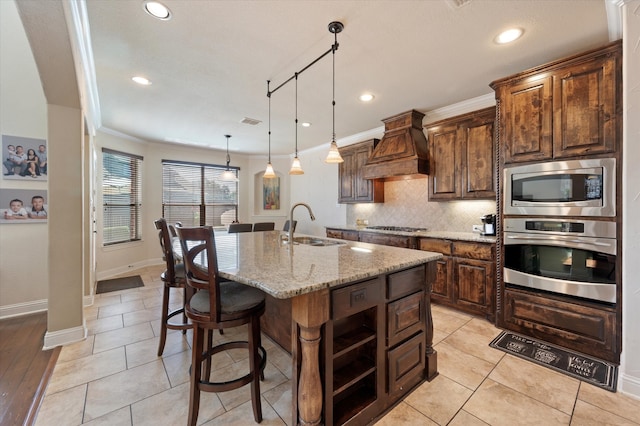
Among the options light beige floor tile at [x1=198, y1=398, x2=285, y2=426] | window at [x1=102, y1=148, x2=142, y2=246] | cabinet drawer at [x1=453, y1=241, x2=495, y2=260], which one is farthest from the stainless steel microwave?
window at [x1=102, y1=148, x2=142, y2=246]

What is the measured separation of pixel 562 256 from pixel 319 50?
2.85 meters

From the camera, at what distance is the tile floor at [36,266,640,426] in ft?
5.30

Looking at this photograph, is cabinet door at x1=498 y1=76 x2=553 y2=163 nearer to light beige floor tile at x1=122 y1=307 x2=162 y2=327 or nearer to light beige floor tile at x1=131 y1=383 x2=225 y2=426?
light beige floor tile at x1=131 y1=383 x2=225 y2=426

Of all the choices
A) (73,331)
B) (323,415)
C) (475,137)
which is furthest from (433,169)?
(73,331)

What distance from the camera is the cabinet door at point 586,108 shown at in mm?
2096

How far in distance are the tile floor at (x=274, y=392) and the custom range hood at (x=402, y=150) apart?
87.3 inches

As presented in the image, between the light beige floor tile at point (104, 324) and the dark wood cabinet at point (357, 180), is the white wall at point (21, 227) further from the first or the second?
the dark wood cabinet at point (357, 180)

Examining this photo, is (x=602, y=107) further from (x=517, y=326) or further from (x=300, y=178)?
(x=300, y=178)

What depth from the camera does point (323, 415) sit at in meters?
1.41

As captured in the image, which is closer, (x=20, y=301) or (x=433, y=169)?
(x=20, y=301)

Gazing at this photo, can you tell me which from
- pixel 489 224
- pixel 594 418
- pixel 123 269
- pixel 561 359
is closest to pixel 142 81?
pixel 123 269

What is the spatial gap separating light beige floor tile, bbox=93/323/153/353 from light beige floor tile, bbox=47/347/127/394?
0.14 m

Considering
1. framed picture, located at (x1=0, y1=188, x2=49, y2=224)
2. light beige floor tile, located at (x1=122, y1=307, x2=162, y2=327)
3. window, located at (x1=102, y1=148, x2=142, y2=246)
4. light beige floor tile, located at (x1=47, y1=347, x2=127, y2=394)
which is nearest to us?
light beige floor tile, located at (x1=47, y1=347, x2=127, y2=394)

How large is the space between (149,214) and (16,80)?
3.07 m
